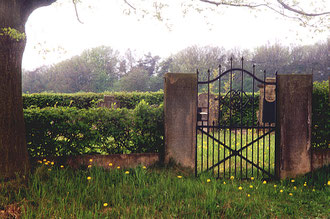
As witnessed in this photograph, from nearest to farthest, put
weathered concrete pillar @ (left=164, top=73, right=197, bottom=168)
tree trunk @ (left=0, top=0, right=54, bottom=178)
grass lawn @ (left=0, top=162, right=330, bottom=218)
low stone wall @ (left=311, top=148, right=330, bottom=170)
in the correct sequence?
grass lawn @ (left=0, top=162, right=330, bottom=218), tree trunk @ (left=0, top=0, right=54, bottom=178), weathered concrete pillar @ (left=164, top=73, right=197, bottom=168), low stone wall @ (left=311, top=148, right=330, bottom=170)

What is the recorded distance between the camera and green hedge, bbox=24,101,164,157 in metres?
4.98

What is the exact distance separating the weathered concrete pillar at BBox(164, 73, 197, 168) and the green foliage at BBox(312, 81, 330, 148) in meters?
2.67

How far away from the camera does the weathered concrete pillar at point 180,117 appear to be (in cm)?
510

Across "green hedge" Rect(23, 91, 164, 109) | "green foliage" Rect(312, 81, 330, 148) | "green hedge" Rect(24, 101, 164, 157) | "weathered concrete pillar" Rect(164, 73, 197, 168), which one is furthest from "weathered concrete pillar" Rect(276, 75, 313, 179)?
"green hedge" Rect(23, 91, 164, 109)

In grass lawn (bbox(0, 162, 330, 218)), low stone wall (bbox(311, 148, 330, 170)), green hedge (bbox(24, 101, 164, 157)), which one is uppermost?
green hedge (bbox(24, 101, 164, 157))

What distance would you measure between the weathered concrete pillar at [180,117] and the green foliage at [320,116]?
2.67 meters

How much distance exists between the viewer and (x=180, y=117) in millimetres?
5121

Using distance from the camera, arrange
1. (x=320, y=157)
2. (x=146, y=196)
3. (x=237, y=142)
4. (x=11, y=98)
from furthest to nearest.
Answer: (x=237, y=142) → (x=320, y=157) → (x=11, y=98) → (x=146, y=196)

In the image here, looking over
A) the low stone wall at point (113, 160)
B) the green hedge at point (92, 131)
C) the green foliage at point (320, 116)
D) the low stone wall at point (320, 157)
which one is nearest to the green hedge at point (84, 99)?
the green hedge at point (92, 131)

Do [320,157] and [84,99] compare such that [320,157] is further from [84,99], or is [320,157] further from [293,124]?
[84,99]

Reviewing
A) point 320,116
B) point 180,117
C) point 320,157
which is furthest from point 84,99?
point 320,157

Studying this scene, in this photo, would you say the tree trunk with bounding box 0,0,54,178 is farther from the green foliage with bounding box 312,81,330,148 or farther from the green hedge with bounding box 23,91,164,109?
the green hedge with bounding box 23,91,164,109

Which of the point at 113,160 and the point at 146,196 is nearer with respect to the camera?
the point at 146,196

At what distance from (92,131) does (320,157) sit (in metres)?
4.80
